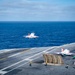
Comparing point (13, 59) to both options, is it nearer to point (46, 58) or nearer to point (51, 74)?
point (46, 58)

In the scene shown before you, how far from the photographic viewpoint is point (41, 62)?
43875 mm

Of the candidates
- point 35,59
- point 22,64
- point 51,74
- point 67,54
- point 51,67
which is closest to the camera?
point 51,74

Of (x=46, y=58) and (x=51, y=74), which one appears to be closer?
(x=51, y=74)

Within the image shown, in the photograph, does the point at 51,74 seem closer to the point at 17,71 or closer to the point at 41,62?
the point at 17,71

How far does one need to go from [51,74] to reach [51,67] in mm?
4871

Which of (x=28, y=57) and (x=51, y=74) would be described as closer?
(x=51, y=74)

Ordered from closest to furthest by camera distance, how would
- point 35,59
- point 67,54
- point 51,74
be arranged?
point 51,74, point 35,59, point 67,54

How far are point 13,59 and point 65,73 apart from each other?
48.4 ft

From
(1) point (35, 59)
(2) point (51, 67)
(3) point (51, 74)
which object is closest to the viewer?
(3) point (51, 74)

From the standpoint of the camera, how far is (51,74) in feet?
114

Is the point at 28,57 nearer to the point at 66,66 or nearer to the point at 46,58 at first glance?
the point at 46,58

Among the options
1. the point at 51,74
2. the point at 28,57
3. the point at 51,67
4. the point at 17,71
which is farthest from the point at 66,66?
the point at 28,57

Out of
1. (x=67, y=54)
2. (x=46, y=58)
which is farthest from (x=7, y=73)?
(x=67, y=54)

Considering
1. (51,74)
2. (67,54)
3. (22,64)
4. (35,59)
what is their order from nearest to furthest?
(51,74) → (22,64) → (35,59) → (67,54)
